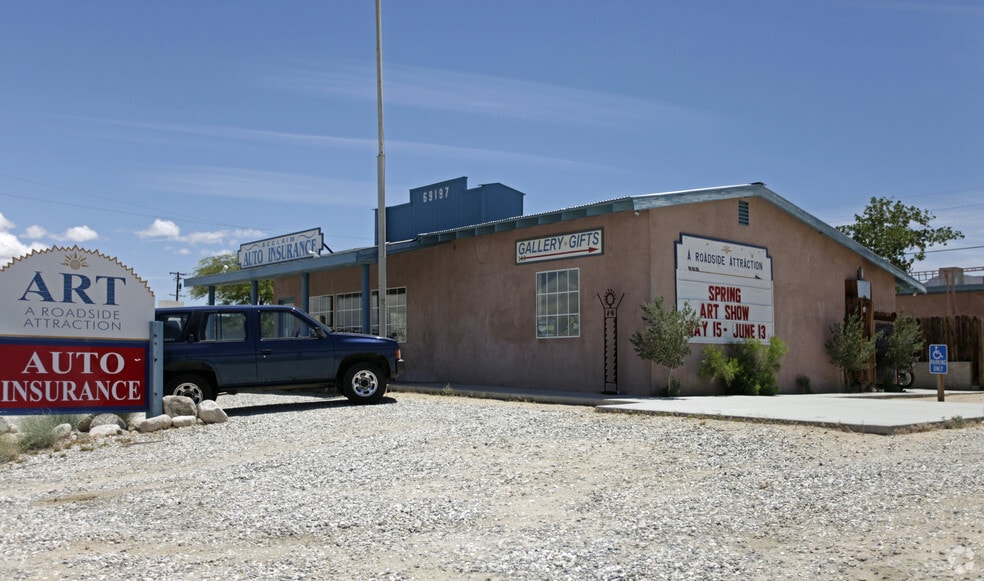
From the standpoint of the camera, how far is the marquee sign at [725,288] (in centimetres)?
1733

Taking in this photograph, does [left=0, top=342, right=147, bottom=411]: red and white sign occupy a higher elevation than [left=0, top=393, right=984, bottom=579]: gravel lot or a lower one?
higher

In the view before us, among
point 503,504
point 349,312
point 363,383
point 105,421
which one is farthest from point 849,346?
point 105,421

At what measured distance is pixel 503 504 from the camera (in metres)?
6.91

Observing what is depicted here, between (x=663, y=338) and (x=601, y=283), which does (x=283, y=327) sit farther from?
(x=663, y=338)

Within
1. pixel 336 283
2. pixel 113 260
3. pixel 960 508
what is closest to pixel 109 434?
pixel 113 260

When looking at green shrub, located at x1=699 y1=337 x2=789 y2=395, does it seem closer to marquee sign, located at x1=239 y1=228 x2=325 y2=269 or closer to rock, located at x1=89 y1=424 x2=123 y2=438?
rock, located at x1=89 y1=424 x2=123 y2=438

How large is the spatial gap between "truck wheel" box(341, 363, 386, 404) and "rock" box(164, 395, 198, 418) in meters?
2.69

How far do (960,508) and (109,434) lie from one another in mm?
10355

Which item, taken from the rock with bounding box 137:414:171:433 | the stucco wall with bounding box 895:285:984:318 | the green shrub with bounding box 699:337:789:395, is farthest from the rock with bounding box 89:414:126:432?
the stucco wall with bounding box 895:285:984:318

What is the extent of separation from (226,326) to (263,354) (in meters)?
0.77

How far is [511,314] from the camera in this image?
19.0 metres

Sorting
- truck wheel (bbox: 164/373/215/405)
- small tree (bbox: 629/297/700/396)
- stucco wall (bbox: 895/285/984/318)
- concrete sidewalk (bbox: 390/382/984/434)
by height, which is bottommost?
concrete sidewalk (bbox: 390/382/984/434)

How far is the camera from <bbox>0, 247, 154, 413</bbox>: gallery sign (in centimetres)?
1143

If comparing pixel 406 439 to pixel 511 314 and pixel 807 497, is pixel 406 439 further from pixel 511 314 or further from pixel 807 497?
pixel 511 314
